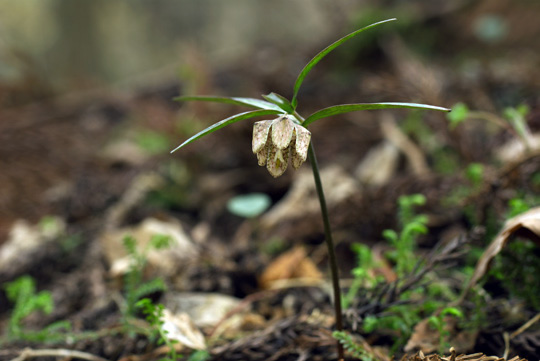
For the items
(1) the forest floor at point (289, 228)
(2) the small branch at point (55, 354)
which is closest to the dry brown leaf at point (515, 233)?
(1) the forest floor at point (289, 228)

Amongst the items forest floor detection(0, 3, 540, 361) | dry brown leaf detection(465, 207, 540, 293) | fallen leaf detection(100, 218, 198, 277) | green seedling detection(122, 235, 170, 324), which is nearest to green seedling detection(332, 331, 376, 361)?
forest floor detection(0, 3, 540, 361)

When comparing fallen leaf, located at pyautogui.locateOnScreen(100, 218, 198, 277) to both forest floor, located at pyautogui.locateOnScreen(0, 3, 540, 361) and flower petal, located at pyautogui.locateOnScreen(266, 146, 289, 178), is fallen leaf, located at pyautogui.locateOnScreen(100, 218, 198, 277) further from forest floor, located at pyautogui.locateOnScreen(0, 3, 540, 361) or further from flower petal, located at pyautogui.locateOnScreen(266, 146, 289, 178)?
flower petal, located at pyautogui.locateOnScreen(266, 146, 289, 178)

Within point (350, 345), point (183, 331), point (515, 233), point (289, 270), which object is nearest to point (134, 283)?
point (183, 331)

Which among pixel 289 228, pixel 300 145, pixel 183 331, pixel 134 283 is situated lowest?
pixel 183 331

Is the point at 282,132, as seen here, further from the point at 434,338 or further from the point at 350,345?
the point at 434,338

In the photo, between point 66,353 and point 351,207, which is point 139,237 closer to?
point 66,353

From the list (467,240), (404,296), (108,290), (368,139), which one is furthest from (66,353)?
(368,139)
